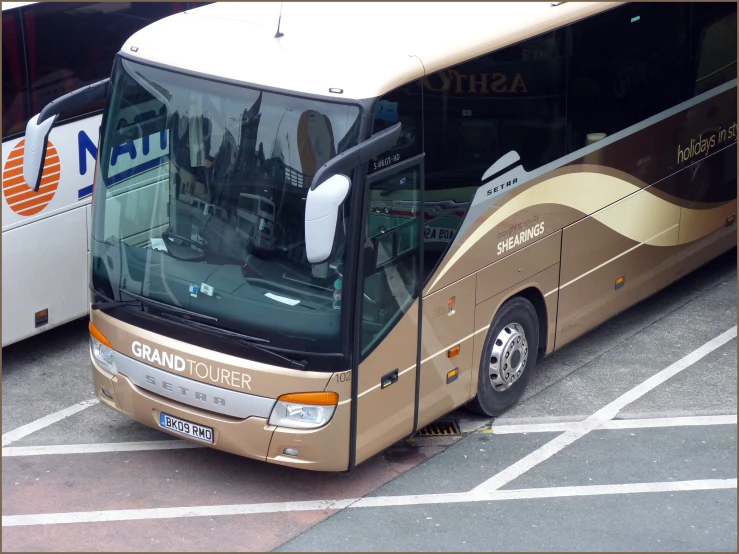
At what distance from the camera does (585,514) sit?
319 inches

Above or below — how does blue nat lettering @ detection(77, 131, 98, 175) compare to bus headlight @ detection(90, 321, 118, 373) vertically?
A: above

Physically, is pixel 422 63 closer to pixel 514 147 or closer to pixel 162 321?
pixel 514 147

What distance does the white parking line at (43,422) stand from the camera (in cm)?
906

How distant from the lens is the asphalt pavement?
7805 mm

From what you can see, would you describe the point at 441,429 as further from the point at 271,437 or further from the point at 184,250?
the point at 184,250

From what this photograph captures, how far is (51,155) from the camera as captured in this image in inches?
382

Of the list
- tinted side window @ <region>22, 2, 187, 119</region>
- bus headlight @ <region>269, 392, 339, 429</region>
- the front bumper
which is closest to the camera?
bus headlight @ <region>269, 392, 339, 429</region>

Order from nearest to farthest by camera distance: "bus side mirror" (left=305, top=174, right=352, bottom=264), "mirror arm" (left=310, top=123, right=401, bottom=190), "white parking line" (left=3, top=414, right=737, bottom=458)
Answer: "bus side mirror" (left=305, top=174, right=352, bottom=264)
"mirror arm" (left=310, top=123, right=401, bottom=190)
"white parking line" (left=3, top=414, right=737, bottom=458)

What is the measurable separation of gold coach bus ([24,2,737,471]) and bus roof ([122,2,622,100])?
0.02m

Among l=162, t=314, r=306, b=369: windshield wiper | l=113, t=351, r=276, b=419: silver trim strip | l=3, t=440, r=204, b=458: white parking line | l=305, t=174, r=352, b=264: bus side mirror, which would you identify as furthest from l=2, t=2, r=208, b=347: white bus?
l=305, t=174, r=352, b=264: bus side mirror

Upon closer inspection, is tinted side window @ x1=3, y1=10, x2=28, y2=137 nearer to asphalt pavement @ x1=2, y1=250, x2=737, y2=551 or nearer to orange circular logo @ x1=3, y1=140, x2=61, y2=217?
orange circular logo @ x1=3, y1=140, x2=61, y2=217

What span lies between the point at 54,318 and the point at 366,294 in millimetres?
3731

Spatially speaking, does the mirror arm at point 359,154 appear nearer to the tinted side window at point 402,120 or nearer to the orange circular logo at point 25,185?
the tinted side window at point 402,120

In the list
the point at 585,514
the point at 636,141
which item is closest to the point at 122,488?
the point at 585,514
